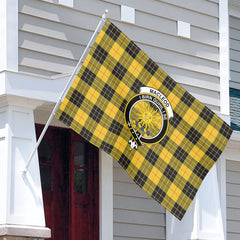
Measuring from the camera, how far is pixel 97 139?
8.09 metres

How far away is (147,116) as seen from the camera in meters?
8.38

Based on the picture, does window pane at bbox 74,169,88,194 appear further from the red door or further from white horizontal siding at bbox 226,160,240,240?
white horizontal siding at bbox 226,160,240,240

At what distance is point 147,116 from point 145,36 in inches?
76.4

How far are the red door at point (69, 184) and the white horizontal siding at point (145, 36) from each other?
3.43 feet

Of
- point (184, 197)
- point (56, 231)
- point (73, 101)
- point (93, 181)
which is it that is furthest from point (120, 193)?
point (73, 101)

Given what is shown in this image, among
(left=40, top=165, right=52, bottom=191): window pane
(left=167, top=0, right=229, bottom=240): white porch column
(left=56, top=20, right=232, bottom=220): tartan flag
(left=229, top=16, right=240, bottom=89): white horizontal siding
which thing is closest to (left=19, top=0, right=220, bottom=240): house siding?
(left=167, top=0, right=229, bottom=240): white porch column

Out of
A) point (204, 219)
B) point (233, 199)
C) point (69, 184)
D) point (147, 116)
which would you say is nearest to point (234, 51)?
point (233, 199)

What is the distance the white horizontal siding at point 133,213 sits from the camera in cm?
984

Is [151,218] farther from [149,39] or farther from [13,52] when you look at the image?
[13,52]

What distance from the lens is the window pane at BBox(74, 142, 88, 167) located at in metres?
9.78

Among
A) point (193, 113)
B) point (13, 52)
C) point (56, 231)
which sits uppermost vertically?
point (13, 52)

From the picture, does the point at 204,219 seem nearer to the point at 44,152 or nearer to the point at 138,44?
the point at 44,152

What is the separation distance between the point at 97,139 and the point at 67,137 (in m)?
1.72

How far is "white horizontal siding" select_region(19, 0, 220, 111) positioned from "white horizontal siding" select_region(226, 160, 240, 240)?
1190 millimetres
